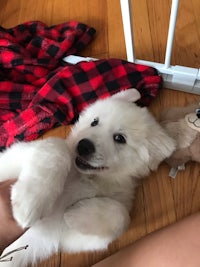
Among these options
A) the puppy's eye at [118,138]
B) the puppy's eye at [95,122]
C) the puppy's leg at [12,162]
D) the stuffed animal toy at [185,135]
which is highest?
the puppy's eye at [95,122]

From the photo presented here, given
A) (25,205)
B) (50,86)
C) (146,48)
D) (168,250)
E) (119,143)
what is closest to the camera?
(25,205)

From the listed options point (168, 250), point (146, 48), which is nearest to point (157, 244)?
point (168, 250)

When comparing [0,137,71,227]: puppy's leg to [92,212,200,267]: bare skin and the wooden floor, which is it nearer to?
[92,212,200,267]: bare skin

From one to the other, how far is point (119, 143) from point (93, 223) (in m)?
0.26

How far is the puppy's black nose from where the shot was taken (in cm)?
103

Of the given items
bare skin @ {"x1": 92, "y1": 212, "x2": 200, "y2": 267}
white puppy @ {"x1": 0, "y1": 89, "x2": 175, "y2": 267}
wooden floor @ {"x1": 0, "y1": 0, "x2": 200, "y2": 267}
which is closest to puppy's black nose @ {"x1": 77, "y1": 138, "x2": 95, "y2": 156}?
white puppy @ {"x1": 0, "y1": 89, "x2": 175, "y2": 267}

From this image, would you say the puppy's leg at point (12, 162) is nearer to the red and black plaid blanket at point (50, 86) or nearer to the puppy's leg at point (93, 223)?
the puppy's leg at point (93, 223)

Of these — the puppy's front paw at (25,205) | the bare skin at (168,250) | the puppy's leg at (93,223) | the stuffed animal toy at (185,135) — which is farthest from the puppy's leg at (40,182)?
the stuffed animal toy at (185,135)

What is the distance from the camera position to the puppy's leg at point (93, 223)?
101cm

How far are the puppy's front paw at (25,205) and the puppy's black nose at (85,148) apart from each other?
0.23 m

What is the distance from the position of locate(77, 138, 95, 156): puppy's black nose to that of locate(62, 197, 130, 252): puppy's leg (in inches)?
5.8

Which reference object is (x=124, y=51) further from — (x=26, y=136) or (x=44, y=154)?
(x=44, y=154)

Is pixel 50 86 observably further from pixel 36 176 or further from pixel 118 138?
pixel 36 176

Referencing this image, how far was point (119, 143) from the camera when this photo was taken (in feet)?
3.57
